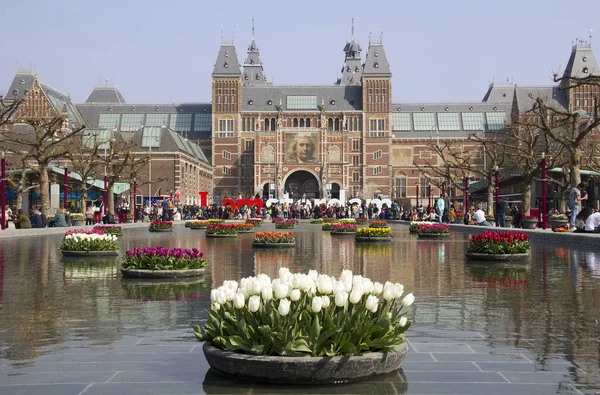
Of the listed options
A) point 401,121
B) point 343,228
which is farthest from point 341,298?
point 401,121

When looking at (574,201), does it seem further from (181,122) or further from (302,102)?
(181,122)

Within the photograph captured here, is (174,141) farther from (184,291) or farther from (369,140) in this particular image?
(184,291)

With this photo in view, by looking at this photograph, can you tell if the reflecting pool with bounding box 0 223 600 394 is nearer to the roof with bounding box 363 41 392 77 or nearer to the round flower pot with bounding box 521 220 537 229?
the round flower pot with bounding box 521 220 537 229

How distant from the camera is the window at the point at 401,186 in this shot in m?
92.3

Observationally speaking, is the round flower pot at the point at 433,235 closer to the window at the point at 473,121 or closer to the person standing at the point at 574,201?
the person standing at the point at 574,201

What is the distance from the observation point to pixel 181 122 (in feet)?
315

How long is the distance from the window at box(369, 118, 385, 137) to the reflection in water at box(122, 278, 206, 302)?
264ft

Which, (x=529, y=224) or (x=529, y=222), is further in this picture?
(x=529, y=224)

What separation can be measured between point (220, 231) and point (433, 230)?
7.72 m

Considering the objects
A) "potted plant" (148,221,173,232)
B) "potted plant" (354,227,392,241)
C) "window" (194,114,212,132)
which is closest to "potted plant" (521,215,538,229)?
"potted plant" (354,227,392,241)

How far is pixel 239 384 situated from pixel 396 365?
113cm

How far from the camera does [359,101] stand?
302 ft

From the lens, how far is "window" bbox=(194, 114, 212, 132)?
314 feet

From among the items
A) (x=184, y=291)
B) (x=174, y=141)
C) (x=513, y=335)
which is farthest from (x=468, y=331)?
(x=174, y=141)
